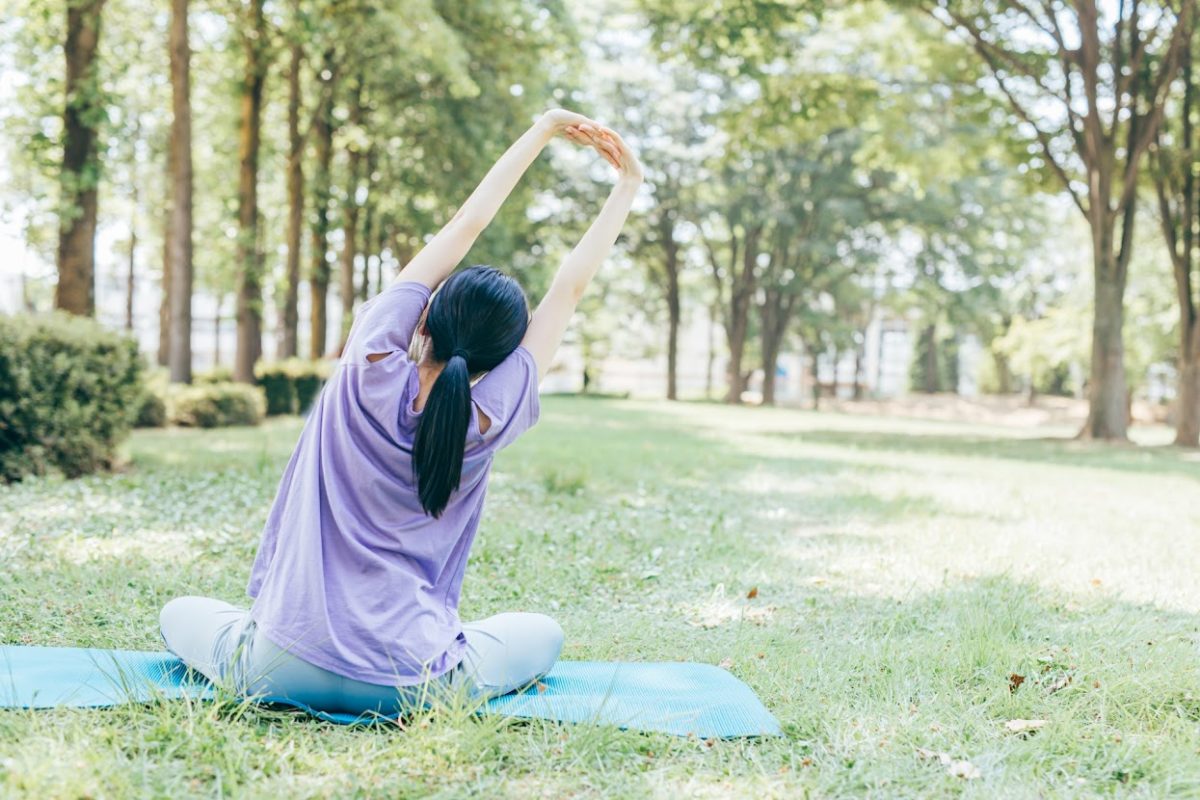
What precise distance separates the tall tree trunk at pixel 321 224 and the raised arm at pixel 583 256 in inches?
738

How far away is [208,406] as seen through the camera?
15.6 m

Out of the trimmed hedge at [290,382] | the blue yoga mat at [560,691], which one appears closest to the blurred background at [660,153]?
the trimmed hedge at [290,382]

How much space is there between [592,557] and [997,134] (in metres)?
16.4

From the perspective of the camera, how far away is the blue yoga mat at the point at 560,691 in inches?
121

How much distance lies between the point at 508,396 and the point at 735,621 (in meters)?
2.27

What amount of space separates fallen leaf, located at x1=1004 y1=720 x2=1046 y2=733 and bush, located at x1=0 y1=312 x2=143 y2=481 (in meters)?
7.97

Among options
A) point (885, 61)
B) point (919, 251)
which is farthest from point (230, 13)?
point (919, 251)

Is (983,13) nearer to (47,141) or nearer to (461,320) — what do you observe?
(47,141)

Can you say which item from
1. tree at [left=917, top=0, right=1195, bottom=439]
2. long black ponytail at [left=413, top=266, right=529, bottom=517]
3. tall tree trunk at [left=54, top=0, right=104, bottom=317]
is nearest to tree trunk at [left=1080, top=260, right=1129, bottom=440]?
tree at [left=917, top=0, right=1195, bottom=439]

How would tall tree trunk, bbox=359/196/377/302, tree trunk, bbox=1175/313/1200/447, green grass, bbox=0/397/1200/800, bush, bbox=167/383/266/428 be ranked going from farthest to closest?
tall tree trunk, bbox=359/196/377/302
tree trunk, bbox=1175/313/1200/447
bush, bbox=167/383/266/428
green grass, bbox=0/397/1200/800

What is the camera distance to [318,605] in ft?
9.32

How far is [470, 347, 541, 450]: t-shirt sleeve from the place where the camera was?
295cm

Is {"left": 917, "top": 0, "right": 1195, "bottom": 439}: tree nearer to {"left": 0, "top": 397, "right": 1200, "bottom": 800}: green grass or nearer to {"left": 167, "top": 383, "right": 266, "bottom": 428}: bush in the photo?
{"left": 0, "top": 397, "right": 1200, "bottom": 800}: green grass

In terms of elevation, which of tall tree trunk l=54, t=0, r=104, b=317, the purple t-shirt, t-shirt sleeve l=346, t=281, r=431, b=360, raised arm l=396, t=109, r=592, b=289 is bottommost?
the purple t-shirt
